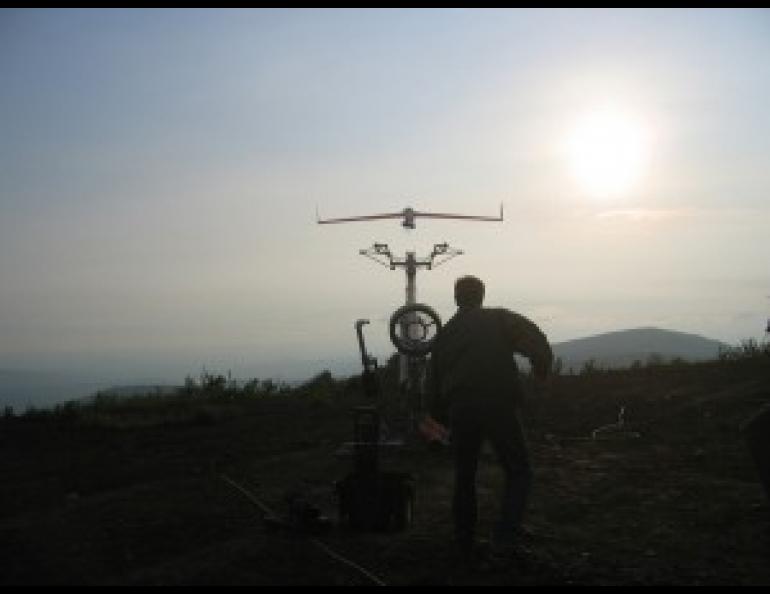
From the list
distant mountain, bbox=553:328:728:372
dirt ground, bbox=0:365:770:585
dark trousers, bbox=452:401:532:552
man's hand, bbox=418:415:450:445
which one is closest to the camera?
dirt ground, bbox=0:365:770:585

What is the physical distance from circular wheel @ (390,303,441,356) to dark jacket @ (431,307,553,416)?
202 inches

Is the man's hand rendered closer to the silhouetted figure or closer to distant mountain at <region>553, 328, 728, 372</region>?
the silhouetted figure

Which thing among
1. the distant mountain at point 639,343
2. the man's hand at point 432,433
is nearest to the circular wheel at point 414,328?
the man's hand at point 432,433

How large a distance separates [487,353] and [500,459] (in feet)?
2.62

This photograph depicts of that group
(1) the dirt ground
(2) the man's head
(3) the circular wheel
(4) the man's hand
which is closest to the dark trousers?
(1) the dirt ground

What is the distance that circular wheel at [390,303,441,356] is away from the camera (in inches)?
505

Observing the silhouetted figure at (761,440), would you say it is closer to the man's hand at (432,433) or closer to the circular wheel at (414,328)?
the man's hand at (432,433)

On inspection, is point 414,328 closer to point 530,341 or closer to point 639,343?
point 530,341

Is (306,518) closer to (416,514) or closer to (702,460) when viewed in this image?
(416,514)

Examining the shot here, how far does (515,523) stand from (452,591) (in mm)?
1061

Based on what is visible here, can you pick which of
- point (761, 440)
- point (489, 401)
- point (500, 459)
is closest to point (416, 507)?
point (500, 459)

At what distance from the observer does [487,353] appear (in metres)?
7.44

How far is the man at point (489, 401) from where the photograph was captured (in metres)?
7.28

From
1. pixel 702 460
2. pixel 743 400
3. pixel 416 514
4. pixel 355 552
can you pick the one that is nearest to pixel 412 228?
pixel 743 400
